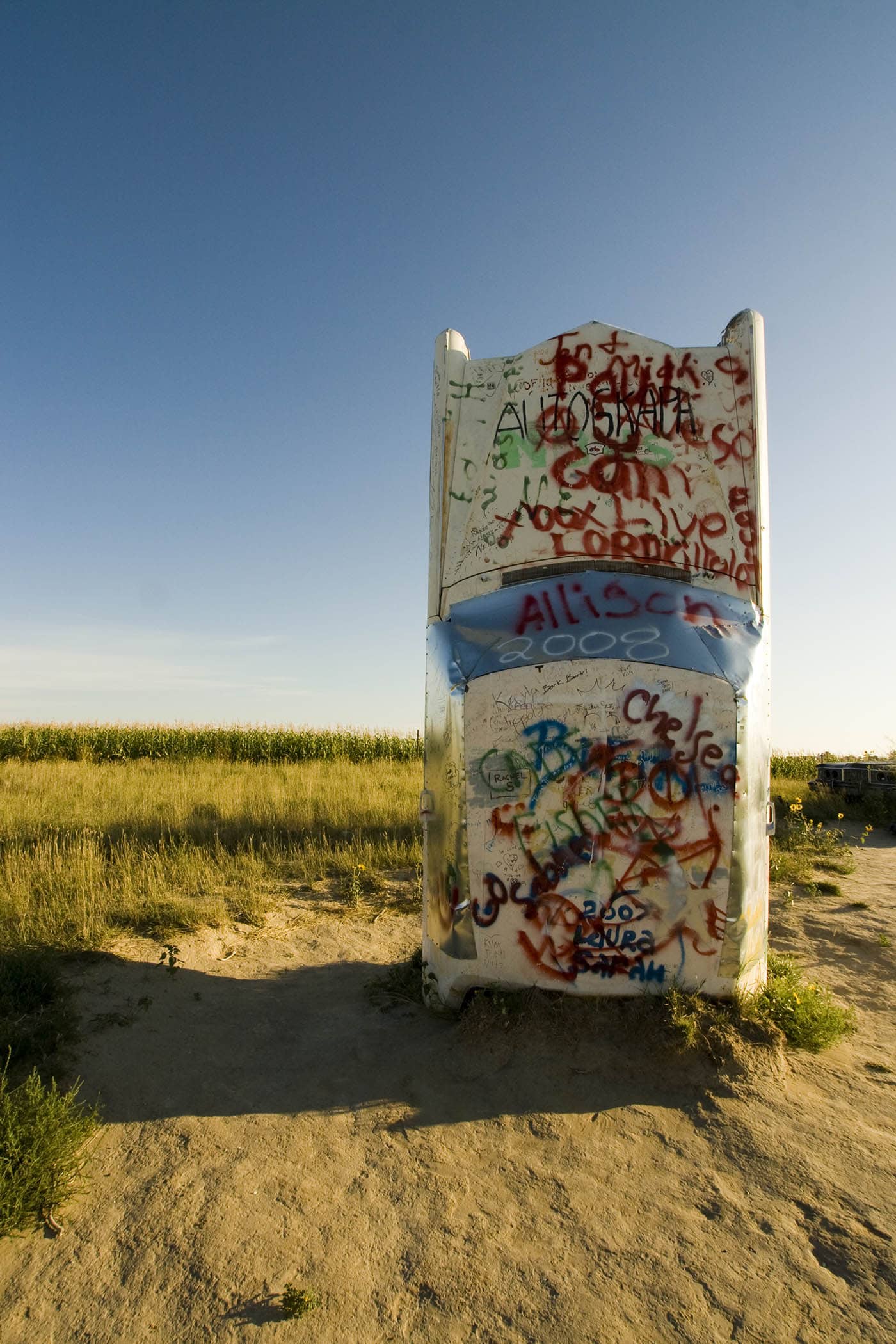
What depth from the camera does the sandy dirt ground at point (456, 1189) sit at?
283cm

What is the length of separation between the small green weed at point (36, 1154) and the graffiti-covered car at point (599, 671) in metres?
2.16

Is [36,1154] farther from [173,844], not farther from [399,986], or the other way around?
[173,844]

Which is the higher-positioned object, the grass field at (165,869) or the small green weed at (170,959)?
the grass field at (165,869)

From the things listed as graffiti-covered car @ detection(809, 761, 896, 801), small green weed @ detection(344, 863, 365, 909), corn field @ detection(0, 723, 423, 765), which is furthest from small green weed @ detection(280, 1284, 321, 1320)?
corn field @ detection(0, 723, 423, 765)

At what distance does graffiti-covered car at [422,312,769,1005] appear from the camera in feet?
14.4

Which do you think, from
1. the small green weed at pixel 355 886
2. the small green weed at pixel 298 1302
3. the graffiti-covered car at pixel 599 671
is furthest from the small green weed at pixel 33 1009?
the small green weed at pixel 355 886

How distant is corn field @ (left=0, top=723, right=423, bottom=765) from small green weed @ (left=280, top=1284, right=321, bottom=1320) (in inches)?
843

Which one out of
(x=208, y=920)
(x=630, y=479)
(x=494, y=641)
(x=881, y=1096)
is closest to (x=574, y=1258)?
(x=881, y=1096)

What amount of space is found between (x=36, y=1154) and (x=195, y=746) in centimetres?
2262

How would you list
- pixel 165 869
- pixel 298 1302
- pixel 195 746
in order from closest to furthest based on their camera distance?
pixel 298 1302
pixel 165 869
pixel 195 746

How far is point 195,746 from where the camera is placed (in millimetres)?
25109

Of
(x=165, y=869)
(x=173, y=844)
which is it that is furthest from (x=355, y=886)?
(x=173, y=844)

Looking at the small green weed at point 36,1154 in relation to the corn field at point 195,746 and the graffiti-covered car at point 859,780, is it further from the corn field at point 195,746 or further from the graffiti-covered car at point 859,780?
the corn field at point 195,746

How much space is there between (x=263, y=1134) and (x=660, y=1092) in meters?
2.11
